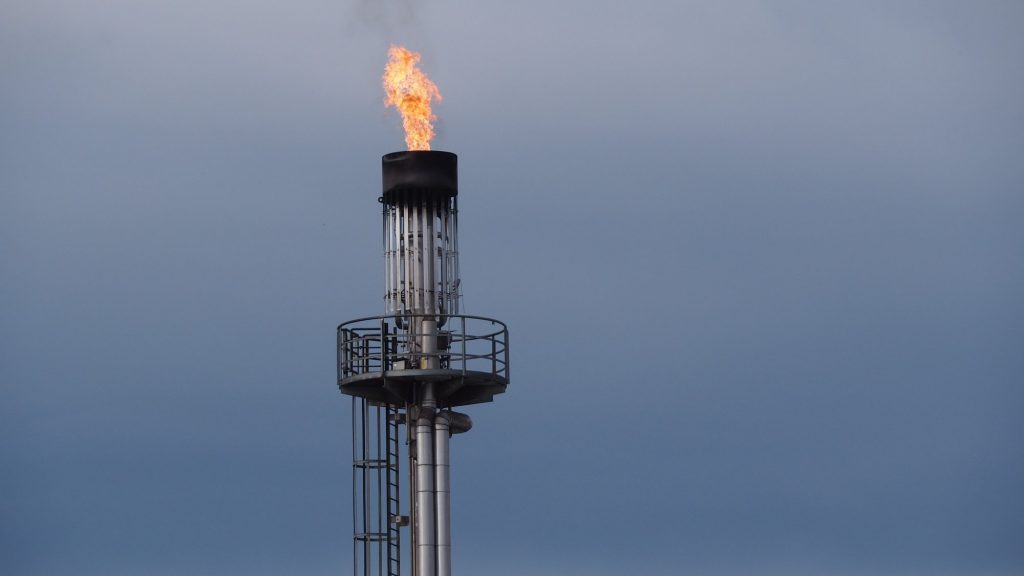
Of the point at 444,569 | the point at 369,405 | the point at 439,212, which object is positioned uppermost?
the point at 439,212

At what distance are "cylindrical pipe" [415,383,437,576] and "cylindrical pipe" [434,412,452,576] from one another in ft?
0.46

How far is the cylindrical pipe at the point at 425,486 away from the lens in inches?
2752

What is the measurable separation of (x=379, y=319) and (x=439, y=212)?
3811mm

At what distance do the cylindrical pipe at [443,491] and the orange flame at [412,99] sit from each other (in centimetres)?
826

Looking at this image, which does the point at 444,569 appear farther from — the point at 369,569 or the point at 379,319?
the point at 379,319

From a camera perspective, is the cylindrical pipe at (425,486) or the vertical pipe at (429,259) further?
the vertical pipe at (429,259)

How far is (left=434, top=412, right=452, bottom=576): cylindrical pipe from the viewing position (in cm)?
6981

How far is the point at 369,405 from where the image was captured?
71.8m

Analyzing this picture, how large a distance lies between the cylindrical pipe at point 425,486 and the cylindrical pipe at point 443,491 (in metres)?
0.14

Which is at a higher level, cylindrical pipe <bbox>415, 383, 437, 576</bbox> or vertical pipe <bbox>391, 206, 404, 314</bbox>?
vertical pipe <bbox>391, 206, 404, 314</bbox>

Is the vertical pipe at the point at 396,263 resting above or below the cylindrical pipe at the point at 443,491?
above

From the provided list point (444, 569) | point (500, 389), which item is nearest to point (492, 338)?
point (500, 389)

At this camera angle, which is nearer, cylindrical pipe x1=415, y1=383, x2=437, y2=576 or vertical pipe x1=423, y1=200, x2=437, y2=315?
cylindrical pipe x1=415, y1=383, x2=437, y2=576

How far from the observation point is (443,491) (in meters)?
70.5
